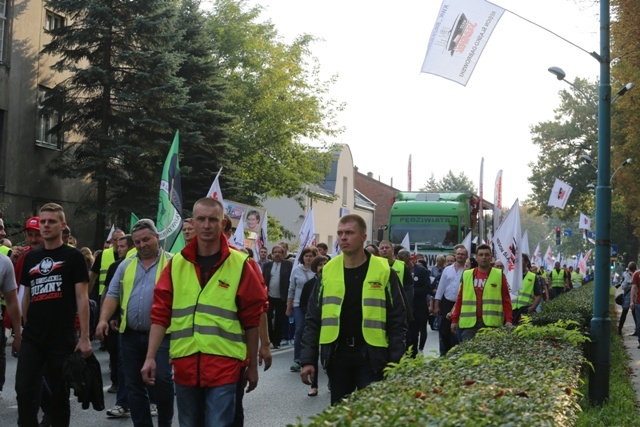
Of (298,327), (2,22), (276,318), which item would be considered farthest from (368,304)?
(2,22)

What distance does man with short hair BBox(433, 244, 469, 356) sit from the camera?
15195 mm

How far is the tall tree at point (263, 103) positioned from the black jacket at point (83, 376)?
38.1 meters

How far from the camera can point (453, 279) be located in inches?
613

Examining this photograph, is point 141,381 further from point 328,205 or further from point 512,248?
point 328,205

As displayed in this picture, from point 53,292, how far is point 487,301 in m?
5.84

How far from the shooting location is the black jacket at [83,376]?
776 cm

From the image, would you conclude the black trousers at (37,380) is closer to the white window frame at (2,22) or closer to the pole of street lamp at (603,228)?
the pole of street lamp at (603,228)

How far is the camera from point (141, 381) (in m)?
8.46

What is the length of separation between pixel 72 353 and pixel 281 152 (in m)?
40.2

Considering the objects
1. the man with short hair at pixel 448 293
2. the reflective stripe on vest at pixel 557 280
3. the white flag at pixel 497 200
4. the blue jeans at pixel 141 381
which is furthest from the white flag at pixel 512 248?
the reflective stripe on vest at pixel 557 280

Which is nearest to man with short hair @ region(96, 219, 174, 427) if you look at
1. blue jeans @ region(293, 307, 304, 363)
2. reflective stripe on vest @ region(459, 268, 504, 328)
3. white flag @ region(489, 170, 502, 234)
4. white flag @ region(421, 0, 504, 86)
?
reflective stripe on vest @ region(459, 268, 504, 328)

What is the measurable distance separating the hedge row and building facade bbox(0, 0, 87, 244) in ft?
73.1

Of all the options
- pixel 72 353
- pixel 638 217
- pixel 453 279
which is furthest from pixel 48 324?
pixel 638 217

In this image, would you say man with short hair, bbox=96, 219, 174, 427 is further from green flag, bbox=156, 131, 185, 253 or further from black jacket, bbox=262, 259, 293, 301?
black jacket, bbox=262, 259, 293, 301
